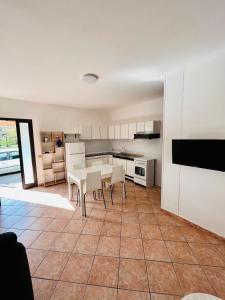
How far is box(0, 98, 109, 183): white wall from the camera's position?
4.05 metres

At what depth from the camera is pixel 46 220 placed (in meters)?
2.81

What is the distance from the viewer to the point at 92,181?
3037 millimetres

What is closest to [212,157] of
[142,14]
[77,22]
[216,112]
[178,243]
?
[216,112]

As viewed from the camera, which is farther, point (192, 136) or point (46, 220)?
point (46, 220)

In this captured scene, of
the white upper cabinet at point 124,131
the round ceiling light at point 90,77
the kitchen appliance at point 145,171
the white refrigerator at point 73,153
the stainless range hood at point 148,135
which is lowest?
the kitchen appliance at point 145,171

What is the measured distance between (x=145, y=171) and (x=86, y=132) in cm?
260

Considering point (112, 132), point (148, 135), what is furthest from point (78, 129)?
point (148, 135)

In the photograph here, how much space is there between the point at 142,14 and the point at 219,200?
253 centimetres

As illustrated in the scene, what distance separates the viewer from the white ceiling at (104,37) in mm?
1246

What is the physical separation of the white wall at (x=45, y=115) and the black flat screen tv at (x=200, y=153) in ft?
13.0

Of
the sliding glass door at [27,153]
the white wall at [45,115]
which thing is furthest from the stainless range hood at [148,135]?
the sliding glass door at [27,153]

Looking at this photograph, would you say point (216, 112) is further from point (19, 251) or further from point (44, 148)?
point (44, 148)

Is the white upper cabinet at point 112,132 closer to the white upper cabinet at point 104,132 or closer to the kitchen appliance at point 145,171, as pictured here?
the white upper cabinet at point 104,132

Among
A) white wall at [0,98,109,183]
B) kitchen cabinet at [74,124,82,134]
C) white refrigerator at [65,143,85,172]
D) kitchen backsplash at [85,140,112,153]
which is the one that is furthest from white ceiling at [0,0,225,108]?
kitchen backsplash at [85,140,112,153]
